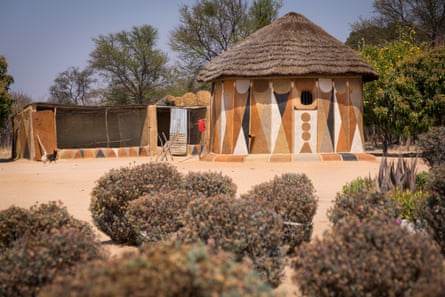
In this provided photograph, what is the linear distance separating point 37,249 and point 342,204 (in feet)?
9.55

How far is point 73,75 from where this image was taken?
155ft

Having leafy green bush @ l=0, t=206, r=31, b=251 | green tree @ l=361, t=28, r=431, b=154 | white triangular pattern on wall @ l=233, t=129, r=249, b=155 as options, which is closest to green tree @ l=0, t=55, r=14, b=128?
white triangular pattern on wall @ l=233, t=129, r=249, b=155

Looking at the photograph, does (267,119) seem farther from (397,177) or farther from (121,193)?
(121,193)

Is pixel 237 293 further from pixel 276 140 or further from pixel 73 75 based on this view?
pixel 73 75

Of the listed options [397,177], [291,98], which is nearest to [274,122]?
[291,98]

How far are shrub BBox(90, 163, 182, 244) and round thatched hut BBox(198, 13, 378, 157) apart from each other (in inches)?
377

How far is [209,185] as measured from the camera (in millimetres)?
5410

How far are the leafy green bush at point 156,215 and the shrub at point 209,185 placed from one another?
61 centimetres

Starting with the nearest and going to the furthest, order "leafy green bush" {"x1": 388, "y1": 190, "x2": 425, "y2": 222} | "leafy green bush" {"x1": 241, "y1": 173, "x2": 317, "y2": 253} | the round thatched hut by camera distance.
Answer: "leafy green bush" {"x1": 241, "y1": 173, "x2": 317, "y2": 253}, "leafy green bush" {"x1": 388, "y1": 190, "x2": 425, "y2": 222}, the round thatched hut

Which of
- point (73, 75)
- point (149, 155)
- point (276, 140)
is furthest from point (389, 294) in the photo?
point (73, 75)

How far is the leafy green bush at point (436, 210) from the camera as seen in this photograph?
4332 mm

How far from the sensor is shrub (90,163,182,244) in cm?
520

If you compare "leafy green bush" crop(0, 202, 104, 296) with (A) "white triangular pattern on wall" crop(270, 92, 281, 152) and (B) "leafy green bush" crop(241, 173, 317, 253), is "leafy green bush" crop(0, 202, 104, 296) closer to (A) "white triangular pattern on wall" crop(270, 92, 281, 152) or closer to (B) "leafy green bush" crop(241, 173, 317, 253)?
(B) "leafy green bush" crop(241, 173, 317, 253)

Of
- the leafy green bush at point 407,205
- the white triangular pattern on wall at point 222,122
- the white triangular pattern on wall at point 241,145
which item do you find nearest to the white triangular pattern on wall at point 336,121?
the white triangular pattern on wall at point 241,145
